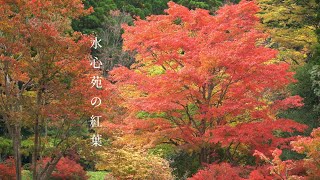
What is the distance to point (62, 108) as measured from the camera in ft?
32.2

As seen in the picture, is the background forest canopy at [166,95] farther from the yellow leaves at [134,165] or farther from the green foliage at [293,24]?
the green foliage at [293,24]

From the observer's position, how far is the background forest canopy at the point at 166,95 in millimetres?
9609

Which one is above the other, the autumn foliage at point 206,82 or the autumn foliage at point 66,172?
the autumn foliage at point 206,82

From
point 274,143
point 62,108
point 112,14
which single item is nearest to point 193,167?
point 274,143

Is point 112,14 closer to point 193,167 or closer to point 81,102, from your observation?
point 193,167

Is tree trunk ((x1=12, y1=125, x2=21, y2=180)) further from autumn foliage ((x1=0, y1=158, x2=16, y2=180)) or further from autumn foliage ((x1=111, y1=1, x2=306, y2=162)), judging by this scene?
autumn foliage ((x1=111, y1=1, x2=306, y2=162))

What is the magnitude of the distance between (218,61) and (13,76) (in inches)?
194

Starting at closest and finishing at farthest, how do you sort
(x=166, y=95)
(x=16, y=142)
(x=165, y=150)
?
(x=16, y=142) < (x=166, y=95) < (x=165, y=150)

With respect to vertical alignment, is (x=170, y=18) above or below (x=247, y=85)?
above

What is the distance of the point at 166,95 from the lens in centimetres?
1110

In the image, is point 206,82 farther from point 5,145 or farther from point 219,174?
point 5,145

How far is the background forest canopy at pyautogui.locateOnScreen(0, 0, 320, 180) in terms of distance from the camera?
961cm

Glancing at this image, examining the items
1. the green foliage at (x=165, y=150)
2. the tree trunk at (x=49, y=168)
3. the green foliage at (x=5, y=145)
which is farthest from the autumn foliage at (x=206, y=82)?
the green foliage at (x=5, y=145)

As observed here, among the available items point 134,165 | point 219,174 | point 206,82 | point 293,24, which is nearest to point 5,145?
point 134,165
